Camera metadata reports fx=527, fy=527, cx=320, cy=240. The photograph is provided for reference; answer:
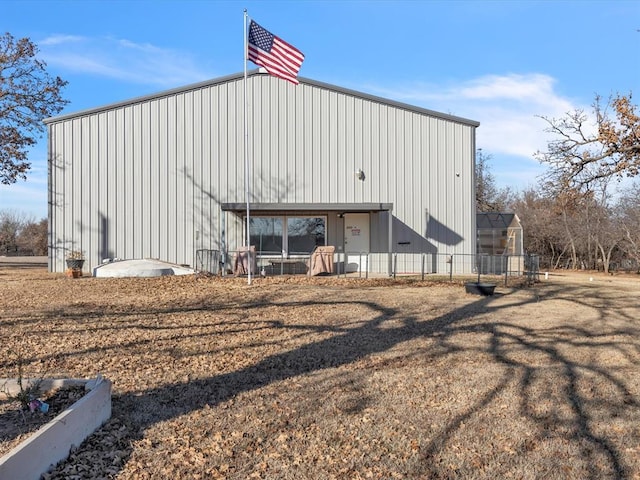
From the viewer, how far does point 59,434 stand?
3.41 m

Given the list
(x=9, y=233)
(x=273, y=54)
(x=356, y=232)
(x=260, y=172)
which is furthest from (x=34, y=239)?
(x=273, y=54)

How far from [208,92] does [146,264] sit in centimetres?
691

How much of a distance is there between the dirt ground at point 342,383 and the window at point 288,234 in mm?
8256

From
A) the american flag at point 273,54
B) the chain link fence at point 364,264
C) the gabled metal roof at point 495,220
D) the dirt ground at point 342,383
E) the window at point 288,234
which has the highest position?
the american flag at point 273,54

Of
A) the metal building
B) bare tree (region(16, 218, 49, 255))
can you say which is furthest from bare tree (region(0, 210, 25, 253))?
the metal building

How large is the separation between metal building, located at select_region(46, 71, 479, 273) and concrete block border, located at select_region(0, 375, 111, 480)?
14.6 meters

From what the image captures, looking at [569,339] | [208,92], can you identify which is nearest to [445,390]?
[569,339]

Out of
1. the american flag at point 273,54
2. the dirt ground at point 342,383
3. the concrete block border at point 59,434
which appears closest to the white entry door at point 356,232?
the american flag at point 273,54

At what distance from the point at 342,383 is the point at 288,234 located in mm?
13872

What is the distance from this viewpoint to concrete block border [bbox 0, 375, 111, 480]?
2969 mm

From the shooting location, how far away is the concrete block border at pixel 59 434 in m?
2.97

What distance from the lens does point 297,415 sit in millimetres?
4430

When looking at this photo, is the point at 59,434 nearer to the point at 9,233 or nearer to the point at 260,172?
the point at 260,172

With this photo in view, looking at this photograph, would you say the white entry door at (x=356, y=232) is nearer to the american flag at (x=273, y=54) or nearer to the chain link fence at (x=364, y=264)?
the chain link fence at (x=364, y=264)
